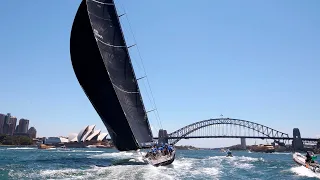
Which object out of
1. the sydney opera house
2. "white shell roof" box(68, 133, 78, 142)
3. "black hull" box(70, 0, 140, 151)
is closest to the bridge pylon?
the sydney opera house

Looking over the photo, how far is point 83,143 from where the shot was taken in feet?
443

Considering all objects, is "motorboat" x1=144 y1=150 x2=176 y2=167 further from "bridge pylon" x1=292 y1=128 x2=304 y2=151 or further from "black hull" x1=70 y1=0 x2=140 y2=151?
"bridge pylon" x1=292 y1=128 x2=304 y2=151

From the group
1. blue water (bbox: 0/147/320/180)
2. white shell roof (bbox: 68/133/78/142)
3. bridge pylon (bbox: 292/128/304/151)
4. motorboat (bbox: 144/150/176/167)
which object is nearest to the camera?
blue water (bbox: 0/147/320/180)

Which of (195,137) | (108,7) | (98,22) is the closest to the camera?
(98,22)

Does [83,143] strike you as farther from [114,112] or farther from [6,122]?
[114,112]

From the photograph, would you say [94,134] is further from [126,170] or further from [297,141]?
[126,170]

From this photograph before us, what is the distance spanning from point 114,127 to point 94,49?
6410 millimetres

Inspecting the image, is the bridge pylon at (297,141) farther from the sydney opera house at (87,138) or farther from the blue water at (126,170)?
the blue water at (126,170)

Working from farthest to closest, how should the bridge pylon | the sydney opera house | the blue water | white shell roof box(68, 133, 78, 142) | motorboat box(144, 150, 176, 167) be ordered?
1. white shell roof box(68, 133, 78, 142)
2. the sydney opera house
3. the bridge pylon
4. motorboat box(144, 150, 176, 167)
5. the blue water

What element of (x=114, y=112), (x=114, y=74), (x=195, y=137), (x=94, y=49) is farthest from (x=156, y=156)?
(x=195, y=137)

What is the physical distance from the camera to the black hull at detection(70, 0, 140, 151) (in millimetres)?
23109

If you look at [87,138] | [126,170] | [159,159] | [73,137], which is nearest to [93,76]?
[126,170]

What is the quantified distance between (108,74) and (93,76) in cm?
143

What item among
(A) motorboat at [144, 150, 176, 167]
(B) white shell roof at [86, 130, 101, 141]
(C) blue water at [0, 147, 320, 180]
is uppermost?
(B) white shell roof at [86, 130, 101, 141]
